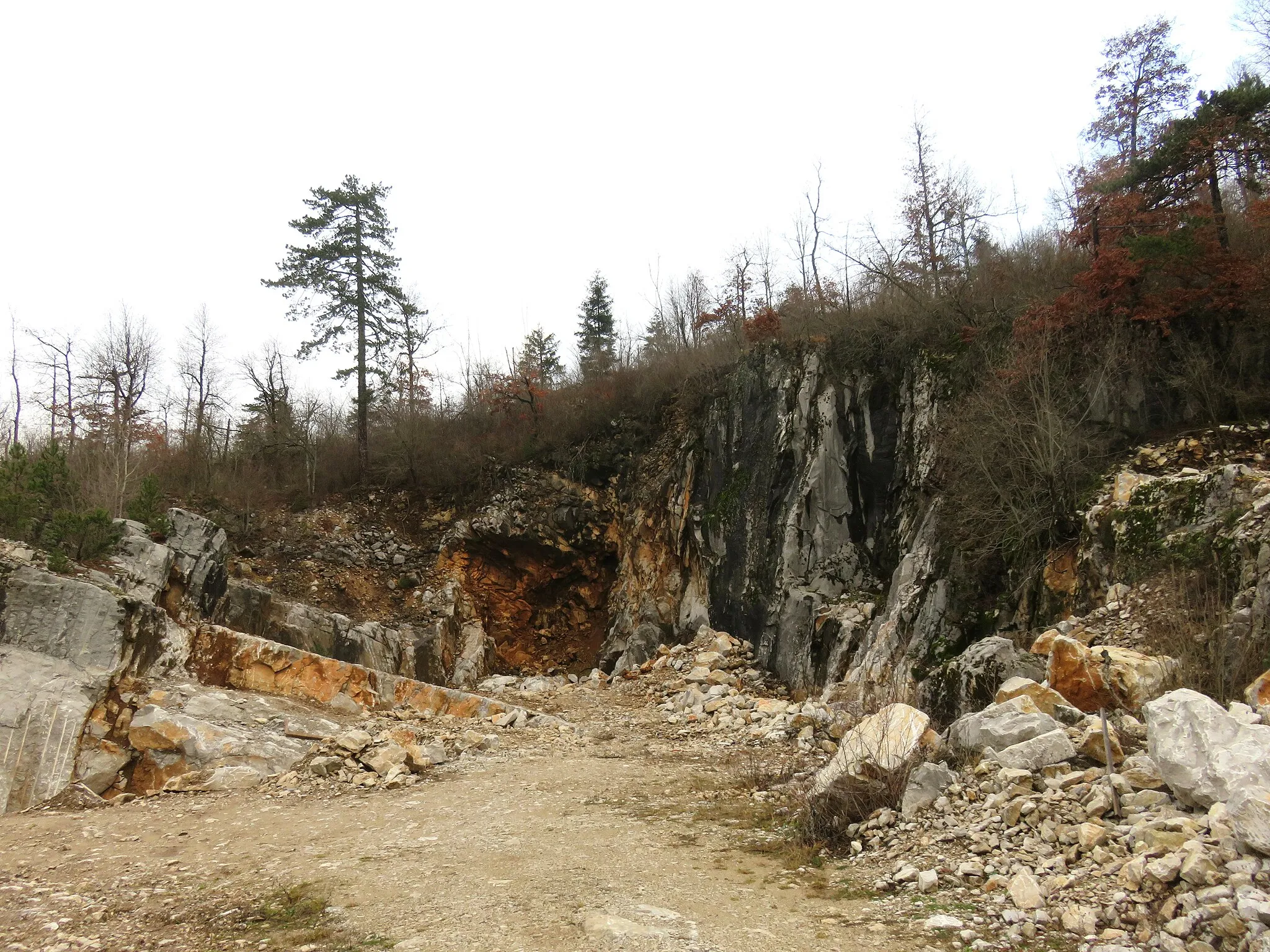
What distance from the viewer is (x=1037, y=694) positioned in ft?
21.1

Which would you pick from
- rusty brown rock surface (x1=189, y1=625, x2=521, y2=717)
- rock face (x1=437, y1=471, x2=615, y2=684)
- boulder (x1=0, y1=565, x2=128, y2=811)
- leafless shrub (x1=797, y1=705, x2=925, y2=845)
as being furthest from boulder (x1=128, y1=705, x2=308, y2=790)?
rock face (x1=437, y1=471, x2=615, y2=684)

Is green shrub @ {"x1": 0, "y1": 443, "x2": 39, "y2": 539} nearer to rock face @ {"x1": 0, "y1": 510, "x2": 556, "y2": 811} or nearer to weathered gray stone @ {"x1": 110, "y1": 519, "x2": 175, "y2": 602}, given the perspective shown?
rock face @ {"x1": 0, "y1": 510, "x2": 556, "y2": 811}

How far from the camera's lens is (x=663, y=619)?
66.6 ft

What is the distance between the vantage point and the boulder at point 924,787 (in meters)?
5.53

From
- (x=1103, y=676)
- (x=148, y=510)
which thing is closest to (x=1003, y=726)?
(x=1103, y=676)

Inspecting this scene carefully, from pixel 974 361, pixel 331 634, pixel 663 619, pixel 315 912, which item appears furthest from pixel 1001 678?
pixel 331 634

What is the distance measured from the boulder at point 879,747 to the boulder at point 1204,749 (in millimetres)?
1820

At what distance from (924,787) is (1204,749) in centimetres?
195

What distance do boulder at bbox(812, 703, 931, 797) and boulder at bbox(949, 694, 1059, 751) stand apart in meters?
0.32

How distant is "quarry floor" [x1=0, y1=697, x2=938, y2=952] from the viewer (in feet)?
14.2

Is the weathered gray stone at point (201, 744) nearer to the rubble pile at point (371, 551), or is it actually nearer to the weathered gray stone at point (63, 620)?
the weathered gray stone at point (63, 620)

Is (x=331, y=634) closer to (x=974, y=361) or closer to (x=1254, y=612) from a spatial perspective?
(x=974, y=361)

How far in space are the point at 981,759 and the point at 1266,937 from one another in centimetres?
264

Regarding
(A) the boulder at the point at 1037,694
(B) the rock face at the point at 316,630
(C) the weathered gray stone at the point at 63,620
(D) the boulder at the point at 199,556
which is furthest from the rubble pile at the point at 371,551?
(A) the boulder at the point at 1037,694
